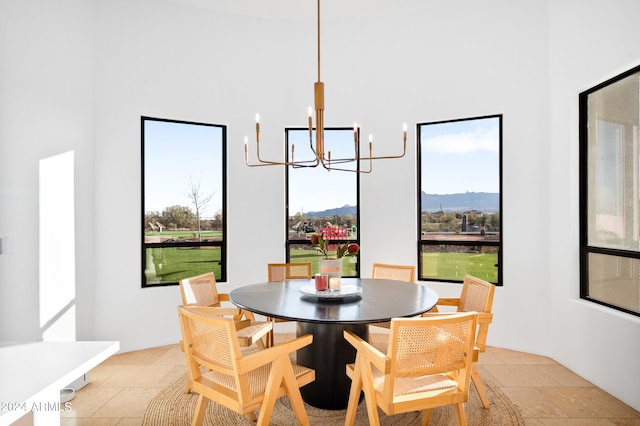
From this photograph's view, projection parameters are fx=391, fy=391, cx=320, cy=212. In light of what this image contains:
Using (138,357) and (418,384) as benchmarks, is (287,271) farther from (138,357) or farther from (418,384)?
(418,384)

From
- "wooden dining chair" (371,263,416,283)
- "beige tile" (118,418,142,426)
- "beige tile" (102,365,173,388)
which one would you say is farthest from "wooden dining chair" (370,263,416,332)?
"beige tile" (118,418,142,426)

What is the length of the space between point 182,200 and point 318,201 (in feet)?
5.30

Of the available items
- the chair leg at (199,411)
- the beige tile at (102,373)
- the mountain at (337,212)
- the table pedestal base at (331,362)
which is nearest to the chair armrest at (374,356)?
the table pedestal base at (331,362)

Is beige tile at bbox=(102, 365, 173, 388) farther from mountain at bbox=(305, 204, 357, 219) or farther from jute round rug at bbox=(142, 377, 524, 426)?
mountain at bbox=(305, 204, 357, 219)

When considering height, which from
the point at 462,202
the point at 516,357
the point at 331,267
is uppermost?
the point at 462,202

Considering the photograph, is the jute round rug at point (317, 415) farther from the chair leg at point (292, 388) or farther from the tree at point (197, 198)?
the tree at point (197, 198)

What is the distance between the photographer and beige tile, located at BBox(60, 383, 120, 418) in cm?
281

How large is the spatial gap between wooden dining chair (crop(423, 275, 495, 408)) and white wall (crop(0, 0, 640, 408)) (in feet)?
3.66

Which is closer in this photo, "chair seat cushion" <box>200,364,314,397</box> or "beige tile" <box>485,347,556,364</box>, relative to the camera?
"chair seat cushion" <box>200,364,314,397</box>

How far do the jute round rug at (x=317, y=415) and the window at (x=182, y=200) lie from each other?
1730 millimetres

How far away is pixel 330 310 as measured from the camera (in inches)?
98.0

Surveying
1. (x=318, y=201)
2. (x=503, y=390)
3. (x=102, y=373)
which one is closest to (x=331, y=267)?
(x=503, y=390)

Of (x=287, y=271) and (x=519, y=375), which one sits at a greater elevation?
(x=287, y=271)

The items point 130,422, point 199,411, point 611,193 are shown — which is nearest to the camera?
point 199,411
